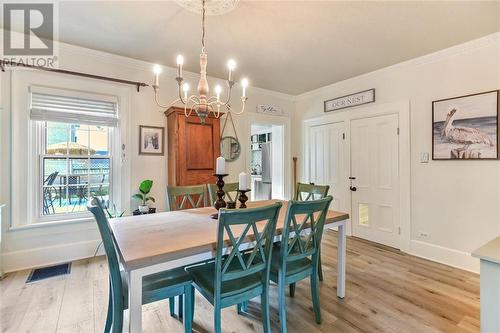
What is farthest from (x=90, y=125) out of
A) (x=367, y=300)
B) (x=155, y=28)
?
(x=367, y=300)

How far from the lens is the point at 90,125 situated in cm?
306

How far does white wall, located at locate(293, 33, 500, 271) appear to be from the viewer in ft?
8.64

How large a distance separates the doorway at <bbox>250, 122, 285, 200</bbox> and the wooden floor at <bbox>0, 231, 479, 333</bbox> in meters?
2.53

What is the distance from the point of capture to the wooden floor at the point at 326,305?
1.79 meters

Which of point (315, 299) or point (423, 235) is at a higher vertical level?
point (423, 235)

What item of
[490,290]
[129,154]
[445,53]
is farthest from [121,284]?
[445,53]

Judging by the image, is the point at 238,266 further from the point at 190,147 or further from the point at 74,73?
the point at 74,73

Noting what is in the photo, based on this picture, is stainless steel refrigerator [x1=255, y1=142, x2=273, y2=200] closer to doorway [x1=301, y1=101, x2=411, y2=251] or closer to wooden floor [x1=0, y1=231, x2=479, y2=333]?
doorway [x1=301, y1=101, x2=411, y2=251]

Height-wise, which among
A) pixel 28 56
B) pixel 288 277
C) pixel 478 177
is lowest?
pixel 288 277

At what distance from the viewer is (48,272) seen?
2.61 meters

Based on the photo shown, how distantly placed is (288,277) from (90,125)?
2.96m

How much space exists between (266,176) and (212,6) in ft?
13.3

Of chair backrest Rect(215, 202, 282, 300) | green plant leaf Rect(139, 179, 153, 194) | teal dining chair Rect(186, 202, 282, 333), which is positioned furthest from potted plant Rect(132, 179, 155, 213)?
chair backrest Rect(215, 202, 282, 300)

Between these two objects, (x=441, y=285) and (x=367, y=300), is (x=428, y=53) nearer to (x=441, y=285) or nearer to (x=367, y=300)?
(x=441, y=285)
